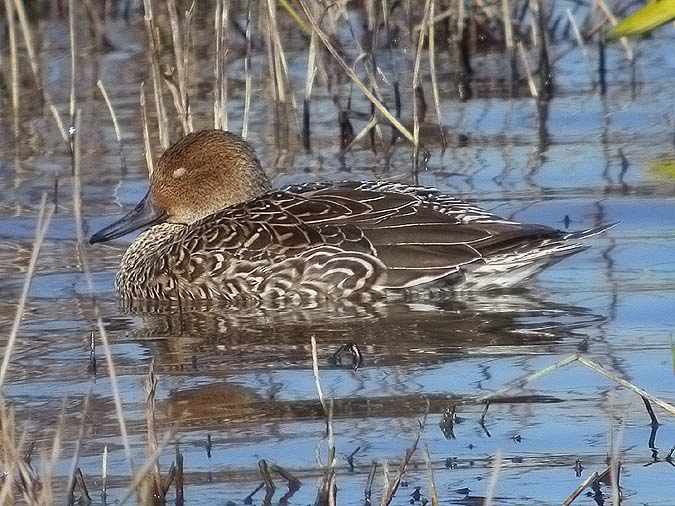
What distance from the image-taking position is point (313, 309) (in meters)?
7.91

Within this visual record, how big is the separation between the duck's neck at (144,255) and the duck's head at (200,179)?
0.19ft

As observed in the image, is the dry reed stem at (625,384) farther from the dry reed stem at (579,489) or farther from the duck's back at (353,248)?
the duck's back at (353,248)

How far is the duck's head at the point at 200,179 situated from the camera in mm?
8750

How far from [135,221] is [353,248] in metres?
1.32

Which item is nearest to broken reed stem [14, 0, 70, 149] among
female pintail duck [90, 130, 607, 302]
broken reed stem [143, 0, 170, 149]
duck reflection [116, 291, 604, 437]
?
broken reed stem [143, 0, 170, 149]

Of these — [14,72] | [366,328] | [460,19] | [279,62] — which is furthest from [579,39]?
[366,328]

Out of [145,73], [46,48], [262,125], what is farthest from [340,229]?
[46,48]

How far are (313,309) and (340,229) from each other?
39 cm

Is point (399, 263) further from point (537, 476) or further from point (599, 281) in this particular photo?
point (537, 476)

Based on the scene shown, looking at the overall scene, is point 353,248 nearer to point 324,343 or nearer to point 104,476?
point 324,343

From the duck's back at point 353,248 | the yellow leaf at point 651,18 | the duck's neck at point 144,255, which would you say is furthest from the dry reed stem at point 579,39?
the yellow leaf at point 651,18

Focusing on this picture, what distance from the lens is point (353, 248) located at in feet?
26.1

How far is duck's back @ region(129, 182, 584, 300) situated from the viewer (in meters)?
7.88

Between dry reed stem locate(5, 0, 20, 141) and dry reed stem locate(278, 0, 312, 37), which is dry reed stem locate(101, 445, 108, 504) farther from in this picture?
dry reed stem locate(5, 0, 20, 141)
